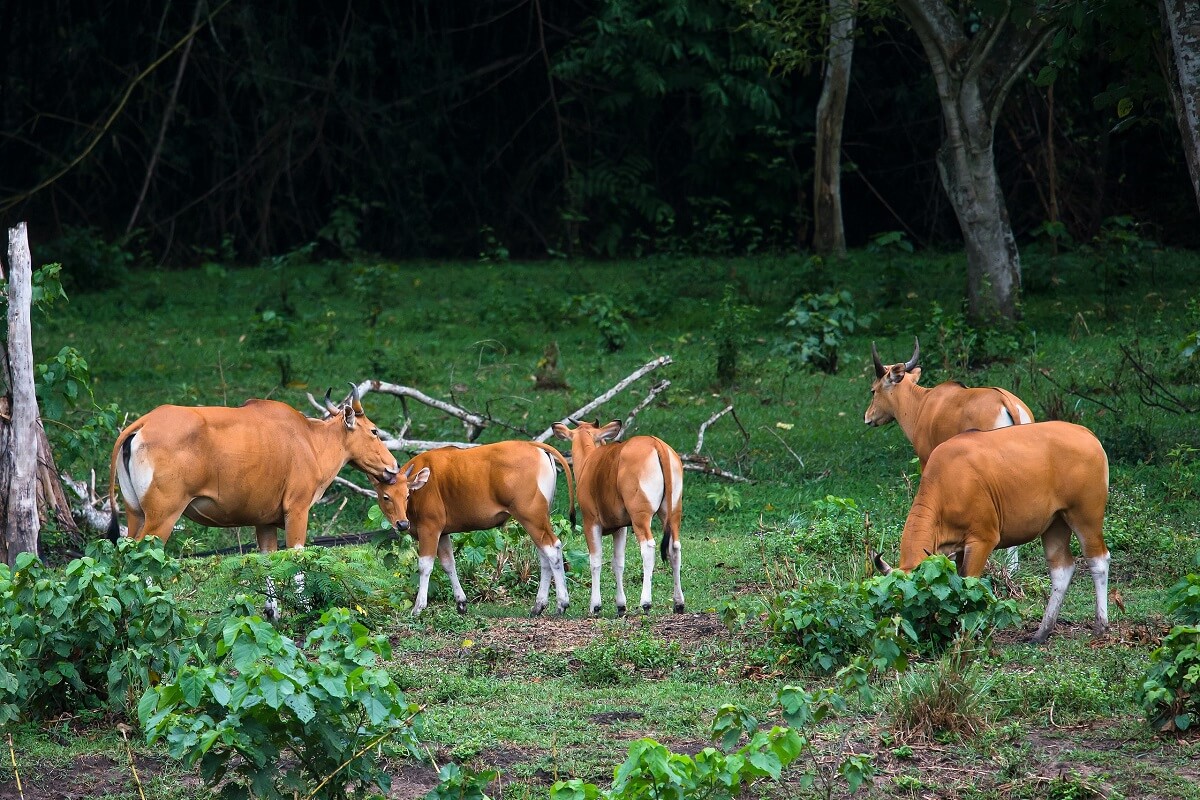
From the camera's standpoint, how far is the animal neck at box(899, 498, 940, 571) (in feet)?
23.6

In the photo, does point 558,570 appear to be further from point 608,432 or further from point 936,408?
point 936,408

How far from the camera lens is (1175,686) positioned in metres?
5.74

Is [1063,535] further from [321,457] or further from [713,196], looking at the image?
[713,196]

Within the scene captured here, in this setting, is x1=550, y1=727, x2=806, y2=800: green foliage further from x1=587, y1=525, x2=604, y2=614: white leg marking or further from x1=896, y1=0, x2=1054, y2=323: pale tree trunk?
x1=896, y1=0, x2=1054, y2=323: pale tree trunk

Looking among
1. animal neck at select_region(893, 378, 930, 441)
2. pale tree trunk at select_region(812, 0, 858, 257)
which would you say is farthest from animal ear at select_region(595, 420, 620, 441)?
pale tree trunk at select_region(812, 0, 858, 257)

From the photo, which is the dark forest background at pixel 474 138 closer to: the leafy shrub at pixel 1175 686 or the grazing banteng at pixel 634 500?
the grazing banteng at pixel 634 500

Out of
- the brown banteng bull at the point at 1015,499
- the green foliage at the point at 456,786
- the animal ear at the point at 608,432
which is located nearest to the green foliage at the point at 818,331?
the animal ear at the point at 608,432

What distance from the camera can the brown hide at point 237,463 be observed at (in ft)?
27.0

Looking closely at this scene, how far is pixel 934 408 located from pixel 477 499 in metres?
3.13

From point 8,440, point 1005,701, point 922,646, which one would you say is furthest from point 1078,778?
point 8,440

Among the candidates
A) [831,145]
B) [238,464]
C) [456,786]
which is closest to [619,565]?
[238,464]

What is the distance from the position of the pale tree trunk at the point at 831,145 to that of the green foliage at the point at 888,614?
483 inches

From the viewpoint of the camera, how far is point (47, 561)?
976 centimetres

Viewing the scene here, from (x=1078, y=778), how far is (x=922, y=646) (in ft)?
4.92
